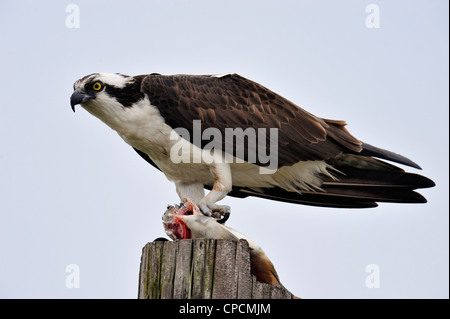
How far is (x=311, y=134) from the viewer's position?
6820 mm

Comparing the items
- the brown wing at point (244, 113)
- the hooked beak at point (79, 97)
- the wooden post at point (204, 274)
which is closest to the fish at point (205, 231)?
the wooden post at point (204, 274)

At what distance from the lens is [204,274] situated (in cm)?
463

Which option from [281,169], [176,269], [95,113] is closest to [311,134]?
[281,169]

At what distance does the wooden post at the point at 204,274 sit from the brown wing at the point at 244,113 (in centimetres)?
193

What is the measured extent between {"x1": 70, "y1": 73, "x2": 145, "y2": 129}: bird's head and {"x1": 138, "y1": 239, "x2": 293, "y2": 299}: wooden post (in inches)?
85.1

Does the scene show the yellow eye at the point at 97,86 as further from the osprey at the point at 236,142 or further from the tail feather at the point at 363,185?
the tail feather at the point at 363,185

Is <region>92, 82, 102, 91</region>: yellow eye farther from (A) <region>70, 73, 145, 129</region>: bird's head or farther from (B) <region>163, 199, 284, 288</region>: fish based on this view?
(B) <region>163, 199, 284, 288</region>: fish

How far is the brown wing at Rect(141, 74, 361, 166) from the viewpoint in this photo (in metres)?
6.55

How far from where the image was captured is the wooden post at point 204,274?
4594 millimetres

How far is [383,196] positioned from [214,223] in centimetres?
237

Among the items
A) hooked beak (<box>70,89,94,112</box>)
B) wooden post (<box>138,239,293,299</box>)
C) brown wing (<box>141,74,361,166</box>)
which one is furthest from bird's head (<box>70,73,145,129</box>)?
wooden post (<box>138,239,293,299</box>)

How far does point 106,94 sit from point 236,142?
133 cm

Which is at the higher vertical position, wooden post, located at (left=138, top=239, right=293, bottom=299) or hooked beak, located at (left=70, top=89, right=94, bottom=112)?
hooked beak, located at (left=70, top=89, right=94, bottom=112)

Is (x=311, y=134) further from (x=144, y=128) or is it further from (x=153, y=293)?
(x=153, y=293)
